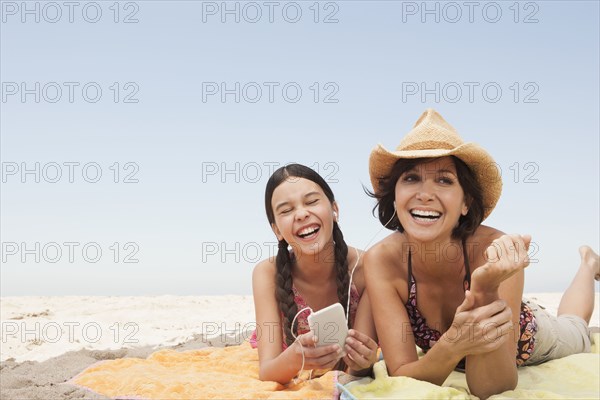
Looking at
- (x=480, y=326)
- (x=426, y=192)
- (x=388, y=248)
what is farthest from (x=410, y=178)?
(x=480, y=326)

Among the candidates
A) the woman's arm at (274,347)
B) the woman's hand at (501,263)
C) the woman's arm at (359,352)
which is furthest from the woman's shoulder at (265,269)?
the woman's hand at (501,263)

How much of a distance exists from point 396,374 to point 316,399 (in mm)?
529

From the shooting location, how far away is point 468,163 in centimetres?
375

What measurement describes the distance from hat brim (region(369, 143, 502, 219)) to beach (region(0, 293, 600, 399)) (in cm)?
261

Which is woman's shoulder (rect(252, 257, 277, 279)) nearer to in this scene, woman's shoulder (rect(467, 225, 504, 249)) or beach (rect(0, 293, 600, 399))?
beach (rect(0, 293, 600, 399))

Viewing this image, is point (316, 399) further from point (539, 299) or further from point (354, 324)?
point (539, 299)

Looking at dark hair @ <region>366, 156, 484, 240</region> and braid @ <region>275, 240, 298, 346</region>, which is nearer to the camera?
dark hair @ <region>366, 156, 484, 240</region>

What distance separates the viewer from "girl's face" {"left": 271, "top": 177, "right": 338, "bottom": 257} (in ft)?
14.1

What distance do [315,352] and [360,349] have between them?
29 cm

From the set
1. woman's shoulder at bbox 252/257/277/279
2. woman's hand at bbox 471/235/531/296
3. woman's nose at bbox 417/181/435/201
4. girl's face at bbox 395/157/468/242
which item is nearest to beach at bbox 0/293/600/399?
woman's shoulder at bbox 252/257/277/279

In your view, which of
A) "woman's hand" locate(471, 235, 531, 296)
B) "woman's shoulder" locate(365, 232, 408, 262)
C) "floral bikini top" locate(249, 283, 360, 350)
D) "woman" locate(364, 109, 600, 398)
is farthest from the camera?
"floral bikini top" locate(249, 283, 360, 350)

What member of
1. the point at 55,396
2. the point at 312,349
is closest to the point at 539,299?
the point at 312,349

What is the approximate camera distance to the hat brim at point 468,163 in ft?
11.8

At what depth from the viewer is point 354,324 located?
4.41 m
